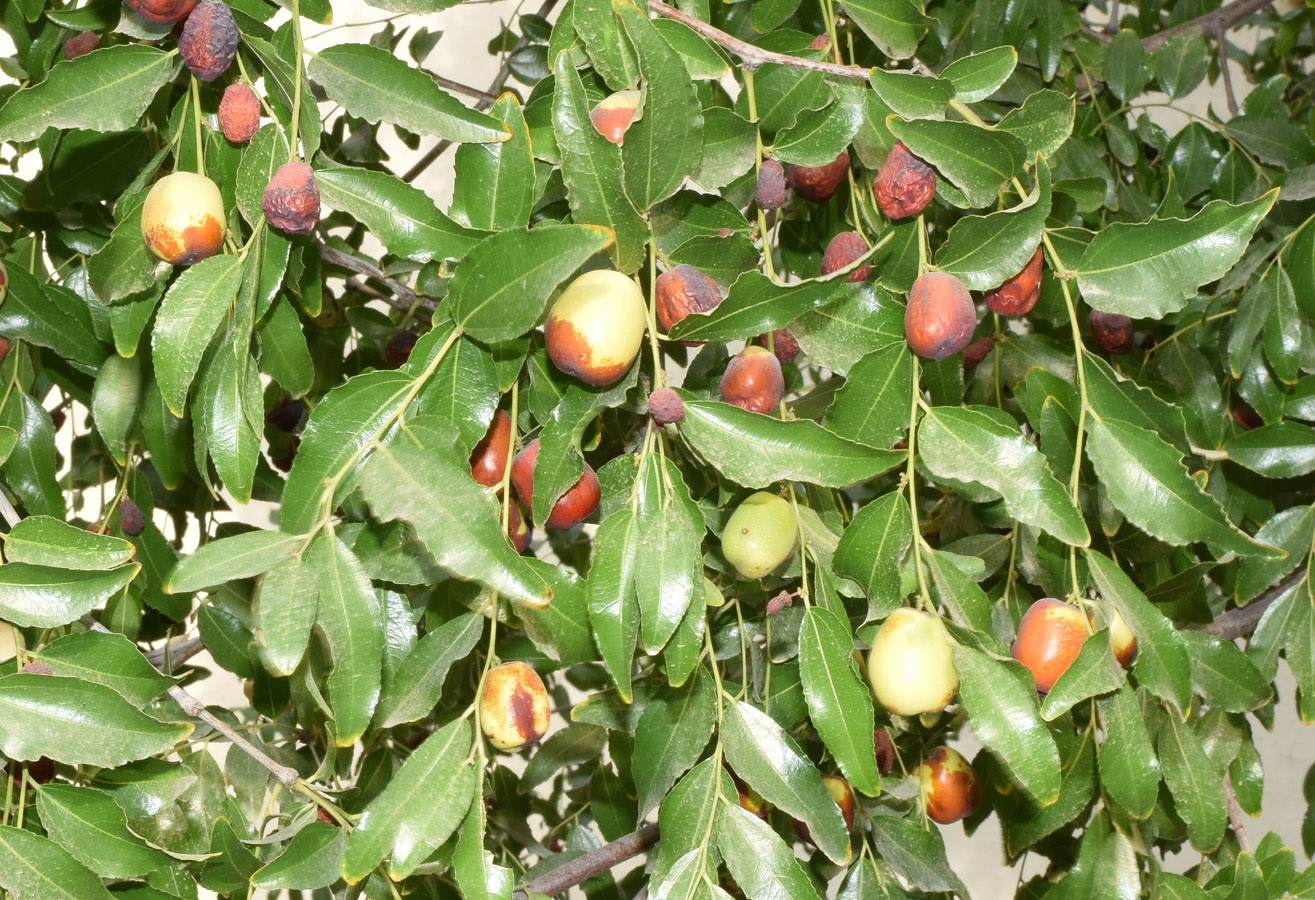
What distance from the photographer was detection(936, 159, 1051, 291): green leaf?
51 cm

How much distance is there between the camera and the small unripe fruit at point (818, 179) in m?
0.61

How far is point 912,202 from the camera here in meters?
0.53

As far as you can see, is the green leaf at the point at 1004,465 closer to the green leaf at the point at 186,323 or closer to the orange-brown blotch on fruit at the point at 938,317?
the orange-brown blotch on fruit at the point at 938,317

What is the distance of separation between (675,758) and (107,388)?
0.40 m

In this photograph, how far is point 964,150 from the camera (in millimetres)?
502

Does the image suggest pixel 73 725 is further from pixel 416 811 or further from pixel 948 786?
pixel 948 786

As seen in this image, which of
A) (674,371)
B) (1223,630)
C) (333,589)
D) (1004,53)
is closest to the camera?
(333,589)

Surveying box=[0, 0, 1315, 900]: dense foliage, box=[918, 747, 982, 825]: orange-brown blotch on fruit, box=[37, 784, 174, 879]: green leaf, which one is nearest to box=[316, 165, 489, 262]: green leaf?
box=[0, 0, 1315, 900]: dense foliage

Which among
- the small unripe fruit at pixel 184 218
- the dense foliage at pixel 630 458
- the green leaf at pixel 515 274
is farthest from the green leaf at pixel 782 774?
the small unripe fruit at pixel 184 218

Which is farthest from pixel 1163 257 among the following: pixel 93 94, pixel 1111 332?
pixel 93 94

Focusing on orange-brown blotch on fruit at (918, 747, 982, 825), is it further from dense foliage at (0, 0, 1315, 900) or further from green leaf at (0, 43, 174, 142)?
green leaf at (0, 43, 174, 142)

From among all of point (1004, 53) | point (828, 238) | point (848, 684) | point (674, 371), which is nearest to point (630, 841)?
point (848, 684)

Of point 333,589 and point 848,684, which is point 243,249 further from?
point 848,684

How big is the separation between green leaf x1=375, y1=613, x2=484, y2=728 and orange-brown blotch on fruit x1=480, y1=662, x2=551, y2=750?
22 mm
